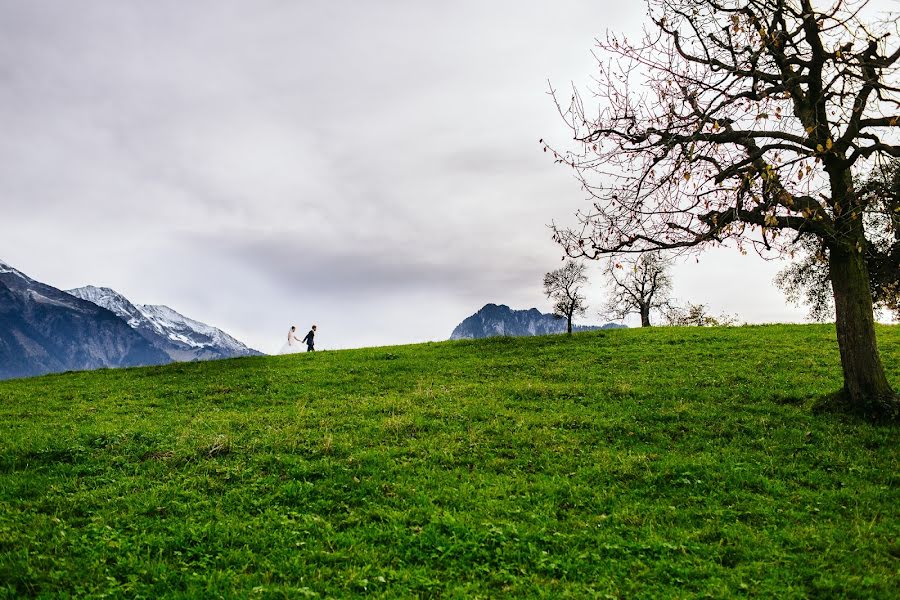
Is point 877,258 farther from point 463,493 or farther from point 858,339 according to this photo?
point 463,493

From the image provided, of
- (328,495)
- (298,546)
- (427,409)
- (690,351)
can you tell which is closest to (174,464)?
(328,495)

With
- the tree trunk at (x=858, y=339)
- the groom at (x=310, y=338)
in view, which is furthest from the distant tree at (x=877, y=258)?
the groom at (x=310, y=338)

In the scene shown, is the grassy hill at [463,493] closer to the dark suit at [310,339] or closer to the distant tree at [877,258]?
the distant tree at [877,258]

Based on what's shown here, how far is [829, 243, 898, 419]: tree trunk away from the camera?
16.0m

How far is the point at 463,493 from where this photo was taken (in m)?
11.3

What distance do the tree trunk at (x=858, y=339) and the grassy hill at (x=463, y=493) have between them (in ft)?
3.79

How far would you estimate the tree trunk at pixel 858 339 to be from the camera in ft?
52.6

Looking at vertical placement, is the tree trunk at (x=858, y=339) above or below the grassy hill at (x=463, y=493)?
above

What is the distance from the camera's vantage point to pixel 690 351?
28281 millimetres

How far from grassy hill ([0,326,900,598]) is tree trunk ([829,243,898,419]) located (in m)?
1.16

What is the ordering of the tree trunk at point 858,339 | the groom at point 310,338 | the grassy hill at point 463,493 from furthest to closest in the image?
the groom at point 310,338, the tree trunk at point 858,339, the grassy hill at point 463,493

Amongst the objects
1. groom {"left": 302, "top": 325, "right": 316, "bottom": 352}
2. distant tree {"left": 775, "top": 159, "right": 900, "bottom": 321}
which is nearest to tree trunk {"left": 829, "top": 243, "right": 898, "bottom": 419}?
distant tree {"left": 775, "top": 159, "right": 900, "bottom": 321}

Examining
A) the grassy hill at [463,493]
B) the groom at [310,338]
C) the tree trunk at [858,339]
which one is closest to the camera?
the grassy hill at [463,493]

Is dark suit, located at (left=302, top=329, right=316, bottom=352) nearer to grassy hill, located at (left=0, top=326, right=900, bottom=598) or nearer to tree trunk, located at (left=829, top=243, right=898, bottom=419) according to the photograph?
grassy hill, located at (left=0, top=326, right=900, bottom=598)
